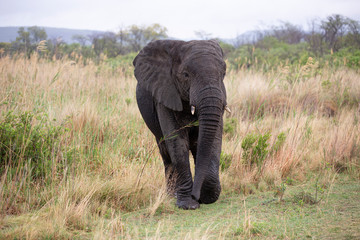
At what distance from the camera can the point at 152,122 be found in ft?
18.1

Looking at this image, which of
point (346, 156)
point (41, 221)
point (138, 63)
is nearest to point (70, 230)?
point (41, 221)

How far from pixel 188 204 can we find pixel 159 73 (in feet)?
5.47

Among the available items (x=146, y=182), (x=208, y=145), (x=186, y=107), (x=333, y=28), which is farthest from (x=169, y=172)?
(x=333, y=28)

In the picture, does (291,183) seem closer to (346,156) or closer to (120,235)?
(346,156)

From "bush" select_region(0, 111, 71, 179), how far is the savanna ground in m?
0.02

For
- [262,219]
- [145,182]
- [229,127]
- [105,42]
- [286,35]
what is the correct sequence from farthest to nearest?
[286,35] < [105,42] < [229,127] < [145,182] < [262,219]

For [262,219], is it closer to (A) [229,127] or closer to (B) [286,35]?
(A) [229,127]

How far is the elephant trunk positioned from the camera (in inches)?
165

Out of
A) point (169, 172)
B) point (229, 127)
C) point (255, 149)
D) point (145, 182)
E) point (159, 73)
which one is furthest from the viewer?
point (229, 127)

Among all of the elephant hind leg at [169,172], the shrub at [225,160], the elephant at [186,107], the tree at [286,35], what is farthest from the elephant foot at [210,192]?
the tree at [286,35]

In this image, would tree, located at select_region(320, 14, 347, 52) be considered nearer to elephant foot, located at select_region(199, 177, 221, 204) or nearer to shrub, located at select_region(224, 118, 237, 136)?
shrub, located at select_region(224, 118, 237, 136)

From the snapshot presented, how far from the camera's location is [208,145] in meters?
4.36

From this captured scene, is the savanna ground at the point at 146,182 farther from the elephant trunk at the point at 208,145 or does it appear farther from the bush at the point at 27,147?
the elephant trunk at the point at 208,145

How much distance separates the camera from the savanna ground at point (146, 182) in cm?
375
